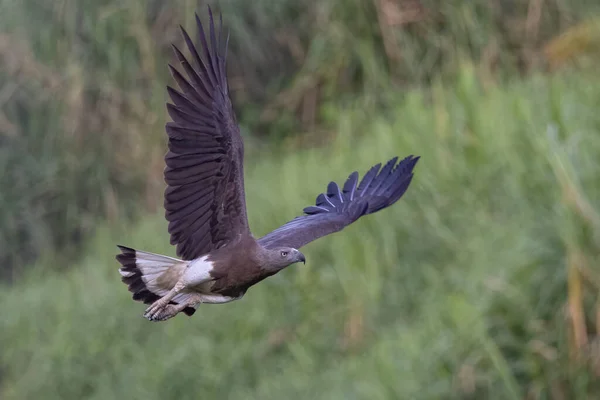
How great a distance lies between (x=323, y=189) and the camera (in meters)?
9.16

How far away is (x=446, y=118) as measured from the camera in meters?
8.92

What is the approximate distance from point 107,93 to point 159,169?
883mm

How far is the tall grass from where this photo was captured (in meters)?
11.8

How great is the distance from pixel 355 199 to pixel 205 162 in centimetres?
96

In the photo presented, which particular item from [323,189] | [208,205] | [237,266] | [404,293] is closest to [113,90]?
[323,189]

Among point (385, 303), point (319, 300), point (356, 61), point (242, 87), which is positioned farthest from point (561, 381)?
point (242, 87)

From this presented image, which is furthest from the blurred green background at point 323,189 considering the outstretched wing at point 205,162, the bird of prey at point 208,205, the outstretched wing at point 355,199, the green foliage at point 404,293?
the outstretched wing at point 205,162

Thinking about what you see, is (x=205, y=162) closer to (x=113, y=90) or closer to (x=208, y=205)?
(x=208, y=205)

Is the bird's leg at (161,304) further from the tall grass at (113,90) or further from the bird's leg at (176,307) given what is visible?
the tall grass at (113,90)

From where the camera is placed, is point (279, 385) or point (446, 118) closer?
point (279, 385)

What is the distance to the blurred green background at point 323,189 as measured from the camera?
270 inches

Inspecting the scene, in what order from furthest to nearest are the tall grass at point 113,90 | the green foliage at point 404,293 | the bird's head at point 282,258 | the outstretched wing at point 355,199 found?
the tall grass at point 113,90 → the green foliage at point 404,293 → the outstretched wing at point 355,199 → the bird's head at point 282,258

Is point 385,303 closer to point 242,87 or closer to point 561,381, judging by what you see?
point 561,381

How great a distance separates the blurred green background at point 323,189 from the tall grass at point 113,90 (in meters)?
0.02
